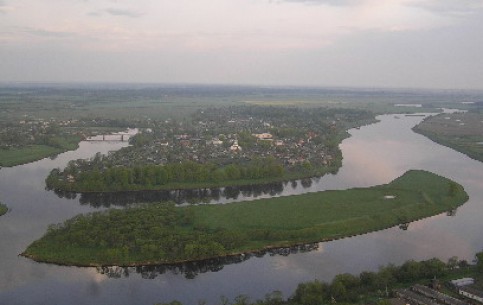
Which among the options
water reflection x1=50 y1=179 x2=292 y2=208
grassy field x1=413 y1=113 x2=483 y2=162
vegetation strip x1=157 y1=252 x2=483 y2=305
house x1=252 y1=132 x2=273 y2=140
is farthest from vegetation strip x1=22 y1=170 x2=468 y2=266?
house x1=252 y1=132 x2=273 y2=140

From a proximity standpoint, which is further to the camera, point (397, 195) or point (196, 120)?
point (196, 120)

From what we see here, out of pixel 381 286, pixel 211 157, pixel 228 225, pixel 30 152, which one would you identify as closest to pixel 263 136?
pixel 211 157

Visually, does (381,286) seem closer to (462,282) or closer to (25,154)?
(462,282)

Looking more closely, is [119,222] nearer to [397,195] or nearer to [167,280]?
[167,280]

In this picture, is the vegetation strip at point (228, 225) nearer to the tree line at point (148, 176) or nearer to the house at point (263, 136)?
the tree line at point (148, 176)

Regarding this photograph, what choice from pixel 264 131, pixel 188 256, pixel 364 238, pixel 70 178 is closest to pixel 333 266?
pixel 364 238

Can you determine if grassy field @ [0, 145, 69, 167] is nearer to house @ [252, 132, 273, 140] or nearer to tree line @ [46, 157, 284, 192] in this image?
tree line @ [46, 157, 284, 192]
